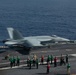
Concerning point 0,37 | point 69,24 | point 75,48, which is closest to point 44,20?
point 69,24

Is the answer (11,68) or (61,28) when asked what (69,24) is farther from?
(11,68)

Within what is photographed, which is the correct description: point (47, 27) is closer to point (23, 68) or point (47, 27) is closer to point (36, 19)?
point (36, 19)

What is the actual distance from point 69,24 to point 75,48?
3980 inches

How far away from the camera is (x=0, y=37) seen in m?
130

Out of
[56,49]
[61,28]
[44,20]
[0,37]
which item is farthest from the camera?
[44,20]

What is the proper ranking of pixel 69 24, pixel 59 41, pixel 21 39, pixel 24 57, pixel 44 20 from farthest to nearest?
pixel 44 20 → pixel 69 24 → pixel 59 41 → pixel 21 39 → pixel 24 57

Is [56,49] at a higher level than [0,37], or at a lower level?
lower

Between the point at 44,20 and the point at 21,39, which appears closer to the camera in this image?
the point at 21,39

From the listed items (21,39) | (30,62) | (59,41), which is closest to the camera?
(30,62)

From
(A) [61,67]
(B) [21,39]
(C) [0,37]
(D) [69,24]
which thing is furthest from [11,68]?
(D) [69,24]

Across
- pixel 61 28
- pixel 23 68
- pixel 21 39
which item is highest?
pixel 61 28

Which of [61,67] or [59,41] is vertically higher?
[59,41]

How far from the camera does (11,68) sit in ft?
182

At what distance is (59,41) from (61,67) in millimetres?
36787
